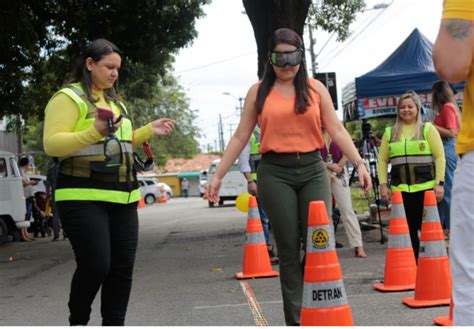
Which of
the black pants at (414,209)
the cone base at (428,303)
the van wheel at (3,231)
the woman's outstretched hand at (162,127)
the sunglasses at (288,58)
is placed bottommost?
the van wheel at (3,231)

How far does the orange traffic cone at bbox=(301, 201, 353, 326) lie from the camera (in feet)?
13.1

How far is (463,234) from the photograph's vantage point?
2.72 m

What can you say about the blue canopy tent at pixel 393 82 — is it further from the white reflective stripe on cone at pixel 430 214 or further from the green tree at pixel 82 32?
the white reflective stripe on cone at pixel 430 214

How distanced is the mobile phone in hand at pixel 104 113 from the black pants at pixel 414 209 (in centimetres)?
361

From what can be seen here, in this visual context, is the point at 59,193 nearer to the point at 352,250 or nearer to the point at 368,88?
the point at 352,250

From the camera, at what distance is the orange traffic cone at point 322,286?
158 inches

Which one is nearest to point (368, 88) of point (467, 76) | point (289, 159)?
point (289, 159)

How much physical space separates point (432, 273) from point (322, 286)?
1.76m

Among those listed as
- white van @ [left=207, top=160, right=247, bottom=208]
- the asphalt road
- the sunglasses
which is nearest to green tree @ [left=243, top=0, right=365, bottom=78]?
the asphalt road

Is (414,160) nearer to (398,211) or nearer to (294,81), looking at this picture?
(398,211)

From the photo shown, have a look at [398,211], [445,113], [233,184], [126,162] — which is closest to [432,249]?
[398,211]

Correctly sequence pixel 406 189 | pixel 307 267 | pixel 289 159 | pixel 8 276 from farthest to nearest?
pixel 8 276, pixel 406 189, pixel 289 159, pixel 307 267

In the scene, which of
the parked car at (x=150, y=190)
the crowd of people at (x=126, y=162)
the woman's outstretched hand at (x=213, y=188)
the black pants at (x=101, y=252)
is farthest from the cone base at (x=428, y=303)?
the parked car at (x=150, y=190)

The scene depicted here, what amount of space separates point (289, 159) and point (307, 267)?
762 millimetres
